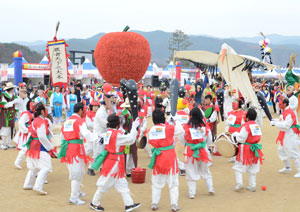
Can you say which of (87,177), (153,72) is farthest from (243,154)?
(153,72)

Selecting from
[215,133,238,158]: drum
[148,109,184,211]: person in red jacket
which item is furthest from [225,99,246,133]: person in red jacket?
[148,109,184,211]: person in red jacket

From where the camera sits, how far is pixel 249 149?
5.30 meters

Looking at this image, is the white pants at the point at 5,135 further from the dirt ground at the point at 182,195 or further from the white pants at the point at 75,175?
the white pants at the point at 75,175

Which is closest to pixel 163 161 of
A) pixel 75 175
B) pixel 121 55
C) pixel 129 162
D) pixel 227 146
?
pixel 75 175

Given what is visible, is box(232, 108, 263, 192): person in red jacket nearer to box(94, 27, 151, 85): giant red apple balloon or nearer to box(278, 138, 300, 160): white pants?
box(278, 138, 300, 160): white pants

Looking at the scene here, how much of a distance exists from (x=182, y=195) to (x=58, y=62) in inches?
222

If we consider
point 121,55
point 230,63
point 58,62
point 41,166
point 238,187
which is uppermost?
point 121,55

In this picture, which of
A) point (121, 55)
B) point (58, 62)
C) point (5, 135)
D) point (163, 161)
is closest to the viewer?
point (163, 161)

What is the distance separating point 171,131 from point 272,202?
1.85 metres

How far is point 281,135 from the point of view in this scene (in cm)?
641

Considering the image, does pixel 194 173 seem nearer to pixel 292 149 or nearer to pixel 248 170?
pixel 248 170

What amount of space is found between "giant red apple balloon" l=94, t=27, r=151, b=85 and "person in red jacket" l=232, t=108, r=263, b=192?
677cm

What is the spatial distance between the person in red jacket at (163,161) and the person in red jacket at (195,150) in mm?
569

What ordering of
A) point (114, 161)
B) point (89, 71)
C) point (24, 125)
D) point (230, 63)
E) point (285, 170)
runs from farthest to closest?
1. point (89, 71)
2. point (230, 63)
3. point (285, 170)
4. point (24, 125)
5. point (114, 161)
